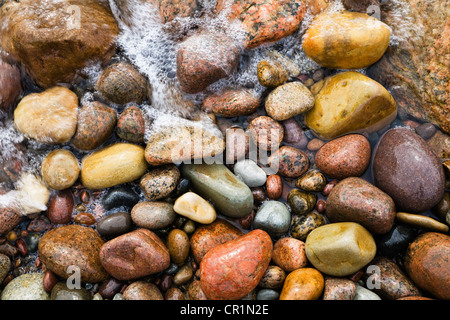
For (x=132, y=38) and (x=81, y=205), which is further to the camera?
(x=132, y=38)

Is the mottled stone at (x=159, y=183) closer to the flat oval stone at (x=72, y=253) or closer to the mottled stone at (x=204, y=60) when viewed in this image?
the flat oval stone at (x=72, y=253)

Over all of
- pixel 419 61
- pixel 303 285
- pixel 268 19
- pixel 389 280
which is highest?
pixel 268 19

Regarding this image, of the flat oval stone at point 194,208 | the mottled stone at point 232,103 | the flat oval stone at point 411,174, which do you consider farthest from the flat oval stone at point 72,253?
the flat oval stone at point 411,174

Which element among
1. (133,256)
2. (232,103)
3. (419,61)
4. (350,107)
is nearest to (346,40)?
(350,107)

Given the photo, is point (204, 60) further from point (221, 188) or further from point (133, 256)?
point (133, 256)

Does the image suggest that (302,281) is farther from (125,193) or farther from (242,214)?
(125,193)

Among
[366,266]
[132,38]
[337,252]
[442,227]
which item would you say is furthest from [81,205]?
[442,227]
